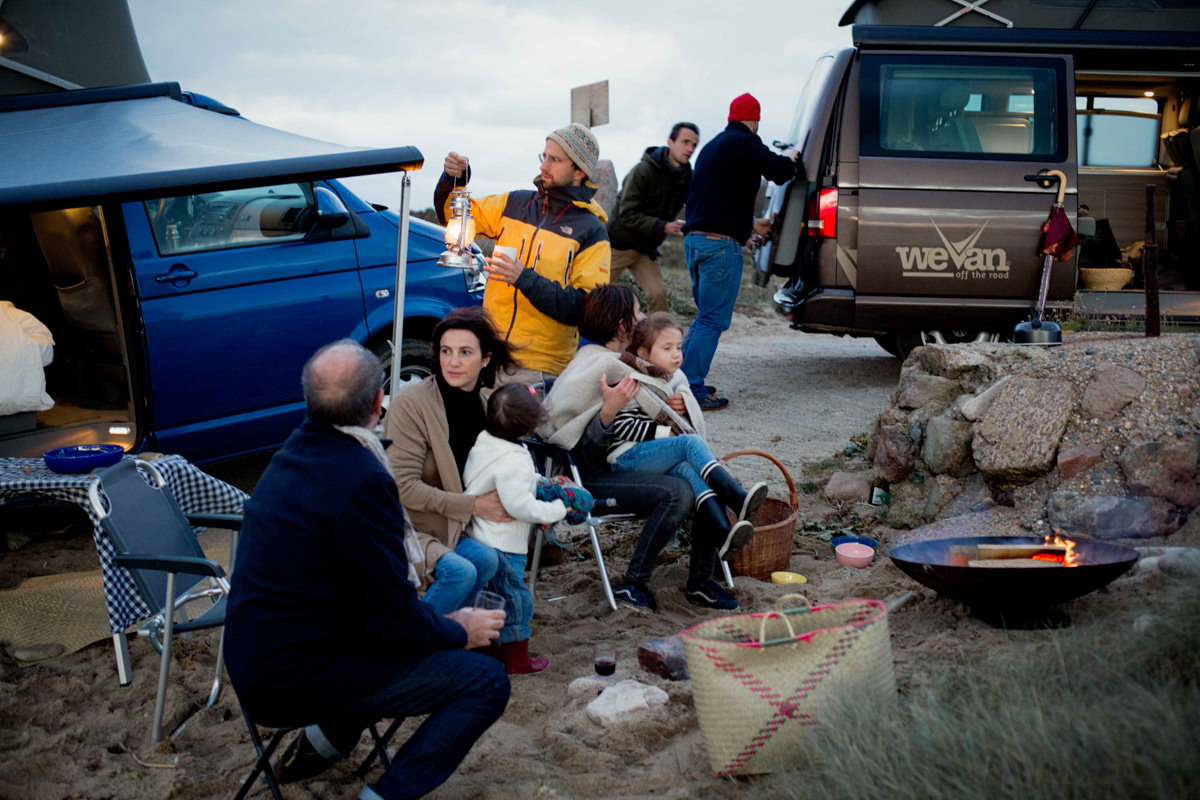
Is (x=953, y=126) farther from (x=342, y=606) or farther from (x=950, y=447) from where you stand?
(x=342, y=606)

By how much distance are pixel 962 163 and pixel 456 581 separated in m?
4.92

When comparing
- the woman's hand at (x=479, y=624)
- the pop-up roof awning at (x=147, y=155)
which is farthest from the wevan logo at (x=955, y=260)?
the woman's hand at (x=479, y=624)

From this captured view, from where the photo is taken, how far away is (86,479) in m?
3.49

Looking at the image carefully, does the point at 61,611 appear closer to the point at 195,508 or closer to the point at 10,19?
the point at 195,508

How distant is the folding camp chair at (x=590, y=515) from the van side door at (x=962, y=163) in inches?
132

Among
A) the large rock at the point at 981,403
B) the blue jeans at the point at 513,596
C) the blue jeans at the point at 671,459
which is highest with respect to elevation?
the large rock at the point at 981,403

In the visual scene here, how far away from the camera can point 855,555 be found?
176 inches

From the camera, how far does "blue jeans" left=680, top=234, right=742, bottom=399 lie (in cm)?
679

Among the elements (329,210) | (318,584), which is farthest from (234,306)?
(318,584)

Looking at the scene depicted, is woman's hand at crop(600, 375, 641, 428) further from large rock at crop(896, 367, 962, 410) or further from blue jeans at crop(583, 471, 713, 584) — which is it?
large rock at crop(896, 367, 962, 410)

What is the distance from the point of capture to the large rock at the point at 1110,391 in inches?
171

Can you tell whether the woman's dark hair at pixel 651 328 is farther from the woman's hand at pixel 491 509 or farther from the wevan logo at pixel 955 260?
the wevan logo at pixel 955 260

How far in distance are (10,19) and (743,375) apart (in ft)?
20.1

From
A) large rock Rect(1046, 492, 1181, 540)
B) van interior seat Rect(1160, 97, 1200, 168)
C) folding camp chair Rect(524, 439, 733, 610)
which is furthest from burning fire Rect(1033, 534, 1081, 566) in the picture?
van interior seat Rect(1160, 97, 1200, 168)
